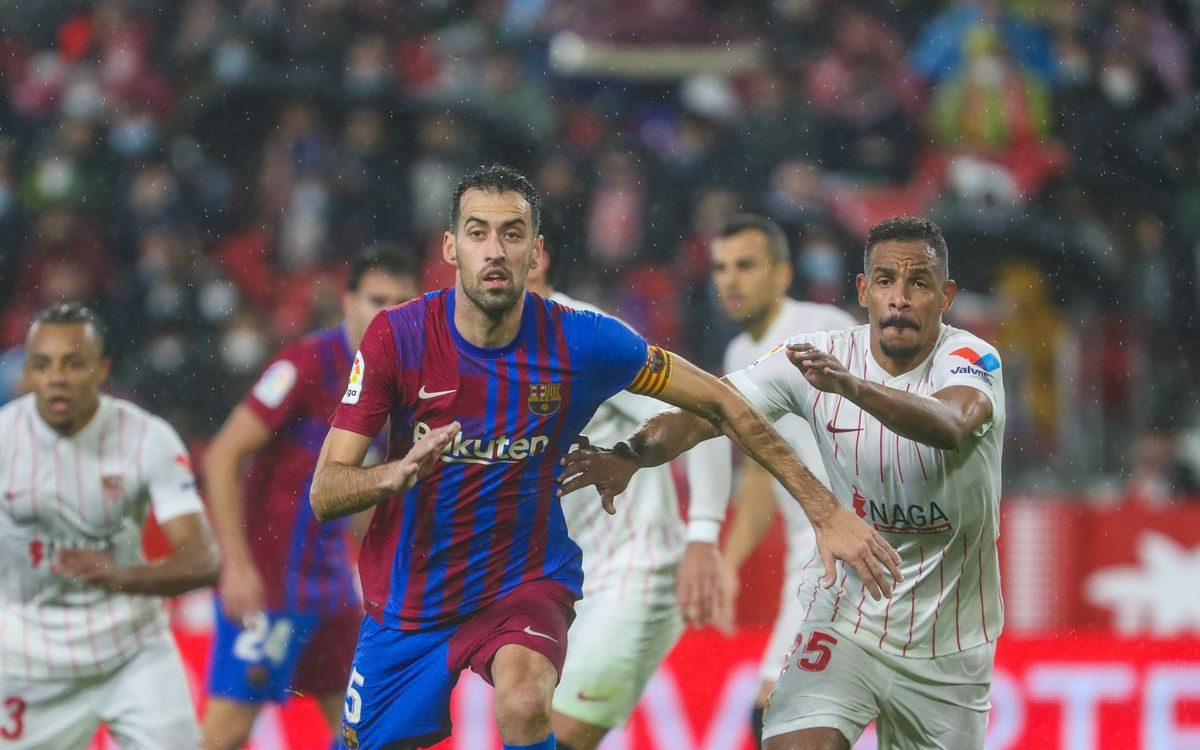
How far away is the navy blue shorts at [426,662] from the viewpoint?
439cm

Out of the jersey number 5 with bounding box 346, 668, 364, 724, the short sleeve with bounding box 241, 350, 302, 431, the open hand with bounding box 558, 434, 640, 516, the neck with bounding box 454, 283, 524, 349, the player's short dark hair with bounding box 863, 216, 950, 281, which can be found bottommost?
the jersey number 5 with bounding box 346, 668, 364, 724

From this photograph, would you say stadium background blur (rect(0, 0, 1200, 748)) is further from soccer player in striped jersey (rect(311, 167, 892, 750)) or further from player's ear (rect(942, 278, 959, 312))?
soccer player in striped jersey (rect(311, 167, 892, 750))

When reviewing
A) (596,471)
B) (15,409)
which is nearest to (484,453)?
(596,471)

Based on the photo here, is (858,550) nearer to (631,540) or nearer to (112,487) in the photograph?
(631,540)

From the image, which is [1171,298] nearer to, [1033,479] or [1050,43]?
[1033,479]

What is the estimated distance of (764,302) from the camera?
654cm

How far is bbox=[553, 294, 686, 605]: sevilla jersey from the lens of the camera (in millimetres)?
6004

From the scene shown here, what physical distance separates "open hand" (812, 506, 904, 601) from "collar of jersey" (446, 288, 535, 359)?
3.17 feet

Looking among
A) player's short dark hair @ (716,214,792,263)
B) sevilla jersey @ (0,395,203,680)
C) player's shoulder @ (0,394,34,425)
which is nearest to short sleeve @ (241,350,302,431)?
sevilla jersey @ (0,395,203,680)

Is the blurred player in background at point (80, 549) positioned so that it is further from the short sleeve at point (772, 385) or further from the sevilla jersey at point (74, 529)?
the short sleeve at point (772, 385)

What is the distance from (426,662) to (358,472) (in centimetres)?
68

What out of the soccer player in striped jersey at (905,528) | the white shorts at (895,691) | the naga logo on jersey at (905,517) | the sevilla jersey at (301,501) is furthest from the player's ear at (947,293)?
the sevilla jersey at (301,501)

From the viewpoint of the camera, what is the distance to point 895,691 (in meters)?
4.66

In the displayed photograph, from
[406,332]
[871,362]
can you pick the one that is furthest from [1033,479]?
[406,332]
